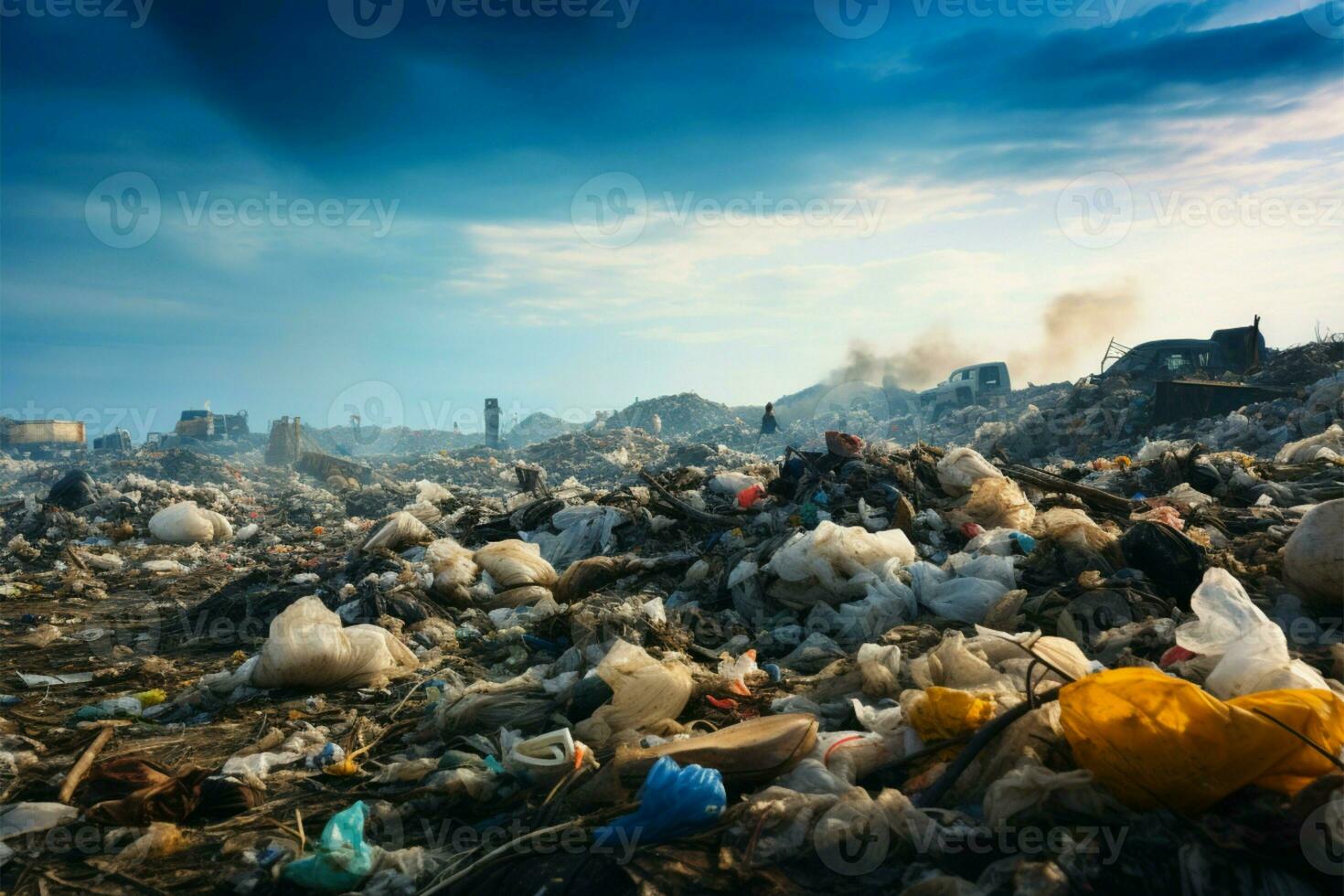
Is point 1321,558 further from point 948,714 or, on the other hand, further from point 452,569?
point 452,569

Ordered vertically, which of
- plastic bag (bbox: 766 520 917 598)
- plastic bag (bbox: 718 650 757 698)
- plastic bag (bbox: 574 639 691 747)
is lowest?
plastic bag (bbox: 718 650 757 698)

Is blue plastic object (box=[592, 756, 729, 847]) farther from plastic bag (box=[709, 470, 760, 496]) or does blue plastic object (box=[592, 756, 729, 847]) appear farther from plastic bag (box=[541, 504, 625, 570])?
plastic bag (box=[709, 470, 760, 496])

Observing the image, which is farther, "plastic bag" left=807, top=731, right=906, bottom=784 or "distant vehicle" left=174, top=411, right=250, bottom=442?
"distant vehicle" left=174, top=411, right=250, bottom=442

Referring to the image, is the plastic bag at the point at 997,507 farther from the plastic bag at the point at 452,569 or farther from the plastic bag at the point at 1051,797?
the plastic bag at the point at 452,569

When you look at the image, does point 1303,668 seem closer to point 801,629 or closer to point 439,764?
point 801,629

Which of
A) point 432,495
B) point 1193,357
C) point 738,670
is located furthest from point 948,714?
point 1193,357

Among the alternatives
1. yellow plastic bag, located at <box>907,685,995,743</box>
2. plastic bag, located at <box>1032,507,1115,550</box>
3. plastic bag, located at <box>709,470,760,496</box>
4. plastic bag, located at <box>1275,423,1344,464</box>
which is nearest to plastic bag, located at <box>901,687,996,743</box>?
yellow plastic bag, located at <box>907,685,995,743</box>

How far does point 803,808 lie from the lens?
2.33 m

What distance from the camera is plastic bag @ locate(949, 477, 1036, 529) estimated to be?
583 cm

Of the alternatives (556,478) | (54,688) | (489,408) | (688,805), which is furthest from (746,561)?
(489,408)

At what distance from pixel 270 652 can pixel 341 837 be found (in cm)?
218

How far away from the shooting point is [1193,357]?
17141 mm

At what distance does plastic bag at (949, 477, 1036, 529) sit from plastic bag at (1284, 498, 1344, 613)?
75.3 inches

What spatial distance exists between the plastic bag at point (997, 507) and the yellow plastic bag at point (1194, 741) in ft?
12.2
